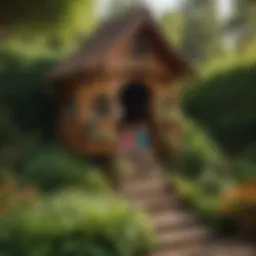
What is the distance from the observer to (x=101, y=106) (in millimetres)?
10164

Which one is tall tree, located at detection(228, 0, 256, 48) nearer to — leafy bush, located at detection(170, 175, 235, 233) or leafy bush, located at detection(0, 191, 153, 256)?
leafy bush, located at detection(170, 175, 235, 233)

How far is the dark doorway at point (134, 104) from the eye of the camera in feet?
39.1

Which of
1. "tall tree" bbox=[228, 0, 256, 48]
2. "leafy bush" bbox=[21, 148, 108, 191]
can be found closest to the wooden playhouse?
"leafy bush" bbox=[21, 148, 108, 191]

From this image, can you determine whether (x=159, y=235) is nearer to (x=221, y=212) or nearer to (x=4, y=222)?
(x=221, y=212)

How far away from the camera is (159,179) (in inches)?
399

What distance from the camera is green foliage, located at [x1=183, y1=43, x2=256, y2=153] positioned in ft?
44.9

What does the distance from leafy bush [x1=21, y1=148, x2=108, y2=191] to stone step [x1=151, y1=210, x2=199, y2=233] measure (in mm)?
1094

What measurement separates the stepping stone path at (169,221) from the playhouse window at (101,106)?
1194 mm

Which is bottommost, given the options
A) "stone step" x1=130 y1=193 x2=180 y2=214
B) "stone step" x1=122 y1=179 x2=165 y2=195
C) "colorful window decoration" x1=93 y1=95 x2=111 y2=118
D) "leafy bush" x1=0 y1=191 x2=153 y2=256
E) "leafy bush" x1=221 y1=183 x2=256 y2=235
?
"leafy bush" x1=0 y1=191 x2=153 y2=256

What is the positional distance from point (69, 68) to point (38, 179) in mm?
2355

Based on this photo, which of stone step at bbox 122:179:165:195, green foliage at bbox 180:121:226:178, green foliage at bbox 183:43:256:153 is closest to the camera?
stone step at bbox 122:179:165:195

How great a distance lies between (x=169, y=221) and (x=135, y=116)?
3767mm

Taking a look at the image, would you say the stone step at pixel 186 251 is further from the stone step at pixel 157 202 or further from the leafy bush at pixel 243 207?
the stone step at pixel 157 202

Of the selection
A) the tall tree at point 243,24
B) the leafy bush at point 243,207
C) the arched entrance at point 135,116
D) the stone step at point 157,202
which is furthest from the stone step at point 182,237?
the tall tree at point 243,24
